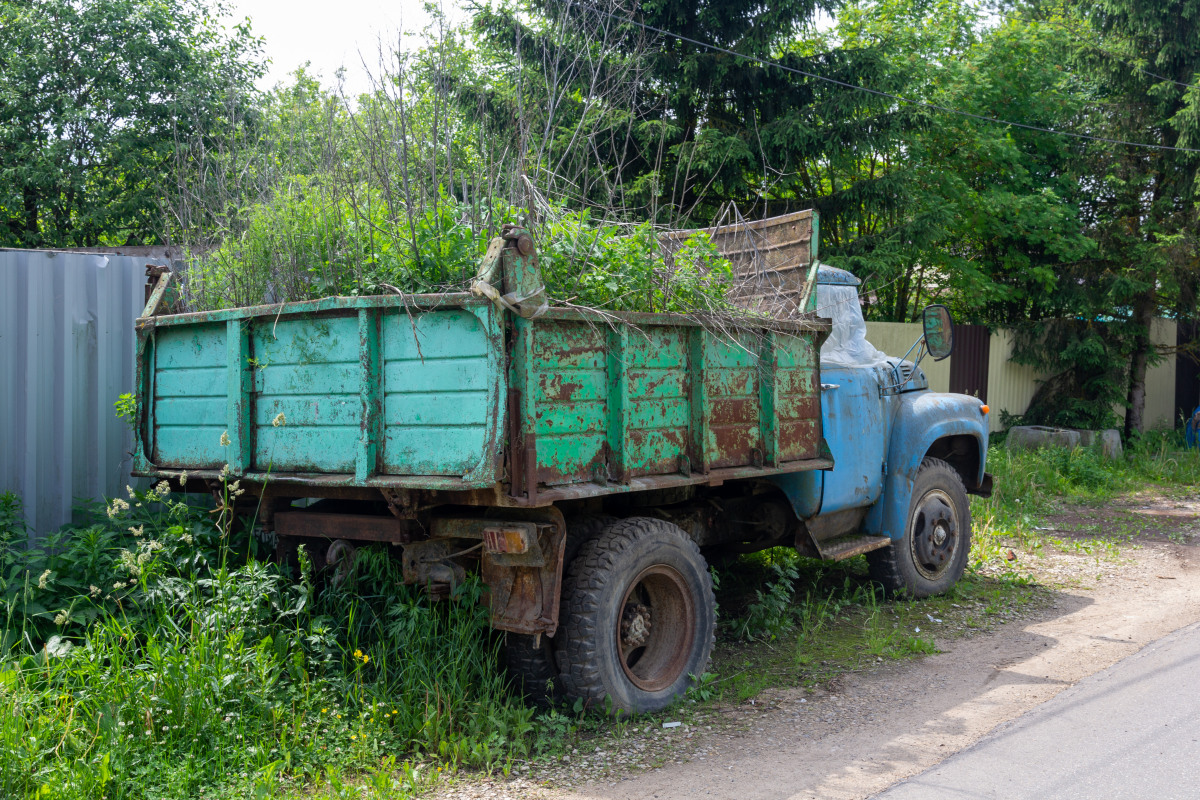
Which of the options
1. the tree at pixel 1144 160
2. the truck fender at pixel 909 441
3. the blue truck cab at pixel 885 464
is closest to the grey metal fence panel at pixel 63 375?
the blue truck cab at pixel 885 464

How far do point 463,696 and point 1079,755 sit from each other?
2.66m

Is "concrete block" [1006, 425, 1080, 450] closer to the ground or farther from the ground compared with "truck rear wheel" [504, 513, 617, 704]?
farther from the ground

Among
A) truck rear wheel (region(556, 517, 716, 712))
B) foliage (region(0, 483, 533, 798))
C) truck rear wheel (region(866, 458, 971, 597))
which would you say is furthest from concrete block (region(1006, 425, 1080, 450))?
foliage (region(0, 483, 533, 798))

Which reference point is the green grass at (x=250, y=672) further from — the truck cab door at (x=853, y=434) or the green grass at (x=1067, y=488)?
the green grass at (x=1067, y=488)

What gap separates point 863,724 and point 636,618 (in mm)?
1190

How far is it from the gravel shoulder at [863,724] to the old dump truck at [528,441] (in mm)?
380

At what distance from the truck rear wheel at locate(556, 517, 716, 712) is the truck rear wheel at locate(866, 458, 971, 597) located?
212 centimetres

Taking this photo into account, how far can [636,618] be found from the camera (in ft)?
14.8

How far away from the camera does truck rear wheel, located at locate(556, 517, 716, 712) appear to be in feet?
13.7

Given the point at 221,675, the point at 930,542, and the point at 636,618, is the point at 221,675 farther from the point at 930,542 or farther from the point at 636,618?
the point at 930,542

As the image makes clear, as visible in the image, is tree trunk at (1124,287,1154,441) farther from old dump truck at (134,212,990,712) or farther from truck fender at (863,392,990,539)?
old dump truck at (134,212,990,712)

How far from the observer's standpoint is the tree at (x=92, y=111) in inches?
522

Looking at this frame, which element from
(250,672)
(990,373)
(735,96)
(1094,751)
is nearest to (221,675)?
(250,672)

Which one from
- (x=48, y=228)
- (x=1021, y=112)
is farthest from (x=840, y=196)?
(x=48, y=228)
